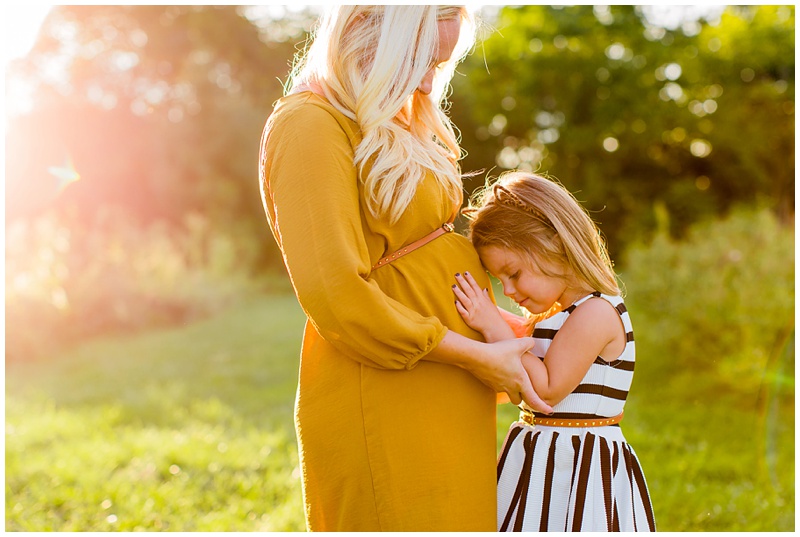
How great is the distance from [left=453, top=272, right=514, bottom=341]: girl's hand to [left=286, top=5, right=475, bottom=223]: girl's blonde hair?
0.24m

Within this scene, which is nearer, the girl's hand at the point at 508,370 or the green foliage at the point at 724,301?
the girl's hand at the point at 508,370

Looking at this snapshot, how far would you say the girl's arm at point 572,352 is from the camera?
1.89 m

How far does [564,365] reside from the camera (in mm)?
1894

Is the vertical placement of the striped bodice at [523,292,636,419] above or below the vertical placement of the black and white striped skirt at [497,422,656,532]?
above

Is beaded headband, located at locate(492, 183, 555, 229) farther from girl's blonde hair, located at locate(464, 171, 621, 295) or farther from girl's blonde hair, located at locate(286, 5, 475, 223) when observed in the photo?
girl's blonde hair, located at locate(286, 5, 475, 223)

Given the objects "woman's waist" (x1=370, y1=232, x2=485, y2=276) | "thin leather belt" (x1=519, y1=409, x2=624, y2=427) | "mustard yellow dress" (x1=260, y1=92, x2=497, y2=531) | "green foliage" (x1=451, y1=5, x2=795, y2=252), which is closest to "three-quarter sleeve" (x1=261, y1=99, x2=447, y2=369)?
"mustard yellow dress" (x1=260, y1=92, x2=497, y2=531)

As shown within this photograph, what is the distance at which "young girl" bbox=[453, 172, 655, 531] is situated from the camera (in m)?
1.90

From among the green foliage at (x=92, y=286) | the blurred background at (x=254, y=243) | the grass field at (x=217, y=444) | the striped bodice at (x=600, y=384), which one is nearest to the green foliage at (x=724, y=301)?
the blurred background at (x=254, y=243)

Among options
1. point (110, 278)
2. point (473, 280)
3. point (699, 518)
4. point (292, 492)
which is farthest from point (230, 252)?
point (473, 280)

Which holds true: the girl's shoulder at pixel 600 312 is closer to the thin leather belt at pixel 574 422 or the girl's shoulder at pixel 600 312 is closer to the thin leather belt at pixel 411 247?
the thin leather belt at pixel 574 422

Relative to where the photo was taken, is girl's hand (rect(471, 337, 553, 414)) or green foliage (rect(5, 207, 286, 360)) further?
green foliage (rect(5, 207, 286, 360))

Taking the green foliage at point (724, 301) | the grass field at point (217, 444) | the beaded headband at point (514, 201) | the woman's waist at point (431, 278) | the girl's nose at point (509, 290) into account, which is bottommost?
the grass field at point (217, 444)

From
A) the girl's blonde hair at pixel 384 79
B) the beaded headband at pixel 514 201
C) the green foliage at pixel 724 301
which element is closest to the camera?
the girl's blonde hair at pixel 384 79

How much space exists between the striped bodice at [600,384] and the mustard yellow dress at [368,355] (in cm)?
23
